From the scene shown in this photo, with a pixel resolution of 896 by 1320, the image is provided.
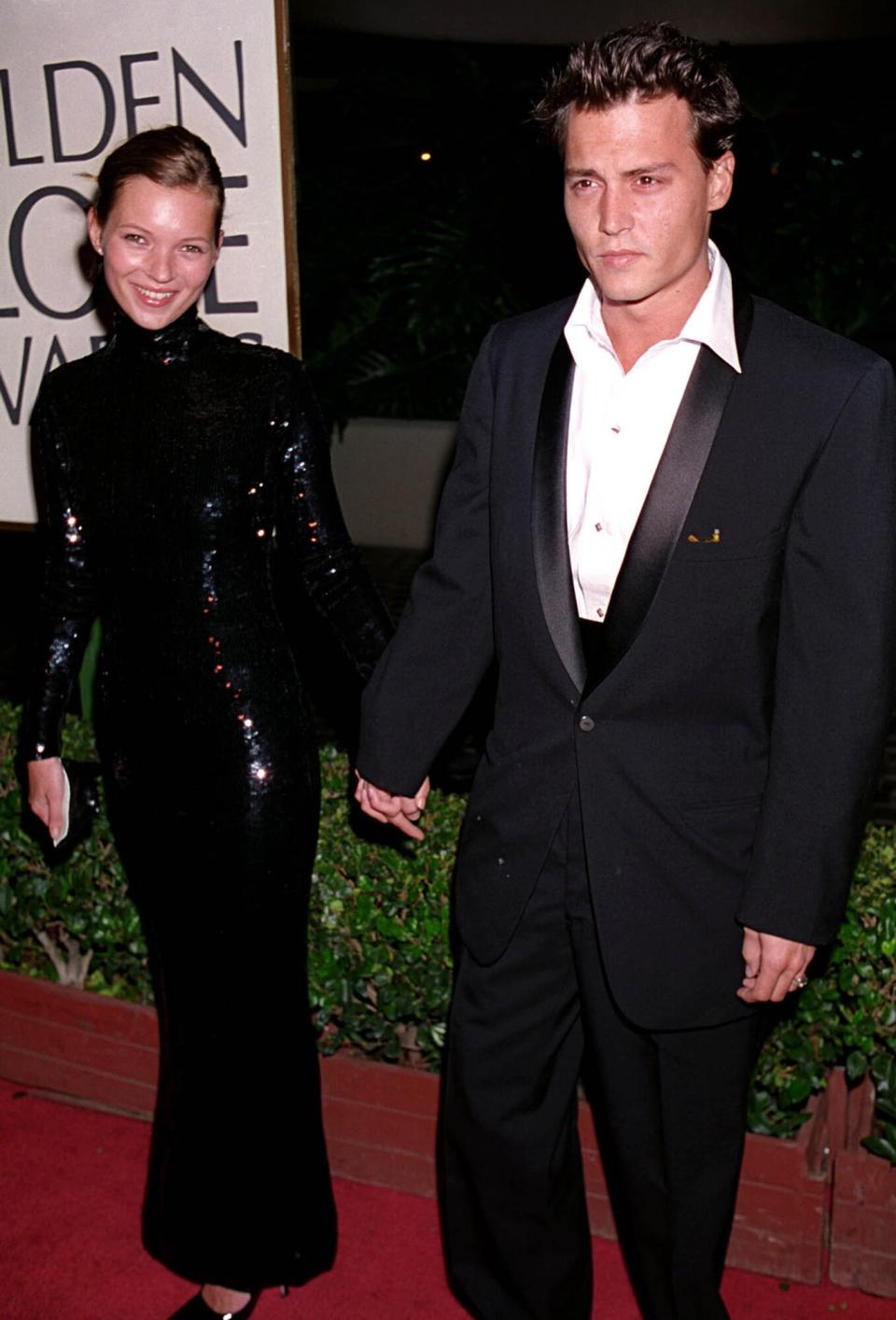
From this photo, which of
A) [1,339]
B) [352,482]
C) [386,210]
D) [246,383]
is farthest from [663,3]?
[246,383]

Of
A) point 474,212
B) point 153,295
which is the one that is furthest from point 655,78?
point 474,212

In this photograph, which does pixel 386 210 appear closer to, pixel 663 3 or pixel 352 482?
pixel 352 482

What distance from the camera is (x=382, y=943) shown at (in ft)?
9.87

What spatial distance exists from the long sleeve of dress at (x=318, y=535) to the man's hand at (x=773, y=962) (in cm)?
79

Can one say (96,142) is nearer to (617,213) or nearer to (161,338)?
(161,338)

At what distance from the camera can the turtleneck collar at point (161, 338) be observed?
7.68 feet

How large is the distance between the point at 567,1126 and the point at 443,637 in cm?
89

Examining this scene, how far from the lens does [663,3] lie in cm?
690

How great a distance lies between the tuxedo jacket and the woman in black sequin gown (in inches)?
8.8

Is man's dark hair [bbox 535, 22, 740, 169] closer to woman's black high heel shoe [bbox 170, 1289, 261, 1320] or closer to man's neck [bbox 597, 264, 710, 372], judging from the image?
man's neck [bbox 597, 264, 710, 372]

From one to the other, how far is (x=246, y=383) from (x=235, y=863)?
2.67ft

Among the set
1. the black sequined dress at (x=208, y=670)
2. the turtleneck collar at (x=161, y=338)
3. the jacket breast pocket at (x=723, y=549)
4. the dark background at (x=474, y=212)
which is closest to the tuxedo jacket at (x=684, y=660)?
the jacket breast pocket at (x=723, y=549)

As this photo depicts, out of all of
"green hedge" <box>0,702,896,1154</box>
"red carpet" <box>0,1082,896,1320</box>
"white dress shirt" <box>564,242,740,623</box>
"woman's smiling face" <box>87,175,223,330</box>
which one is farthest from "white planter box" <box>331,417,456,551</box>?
"white dress shirt" <box>564,242,740,623</box>

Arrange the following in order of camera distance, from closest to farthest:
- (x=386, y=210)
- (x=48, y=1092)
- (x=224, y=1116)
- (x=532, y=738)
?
(x=532, y=738) < (x=224, y=1116) < (x=48, y=1092) < (x=386, y=210)
